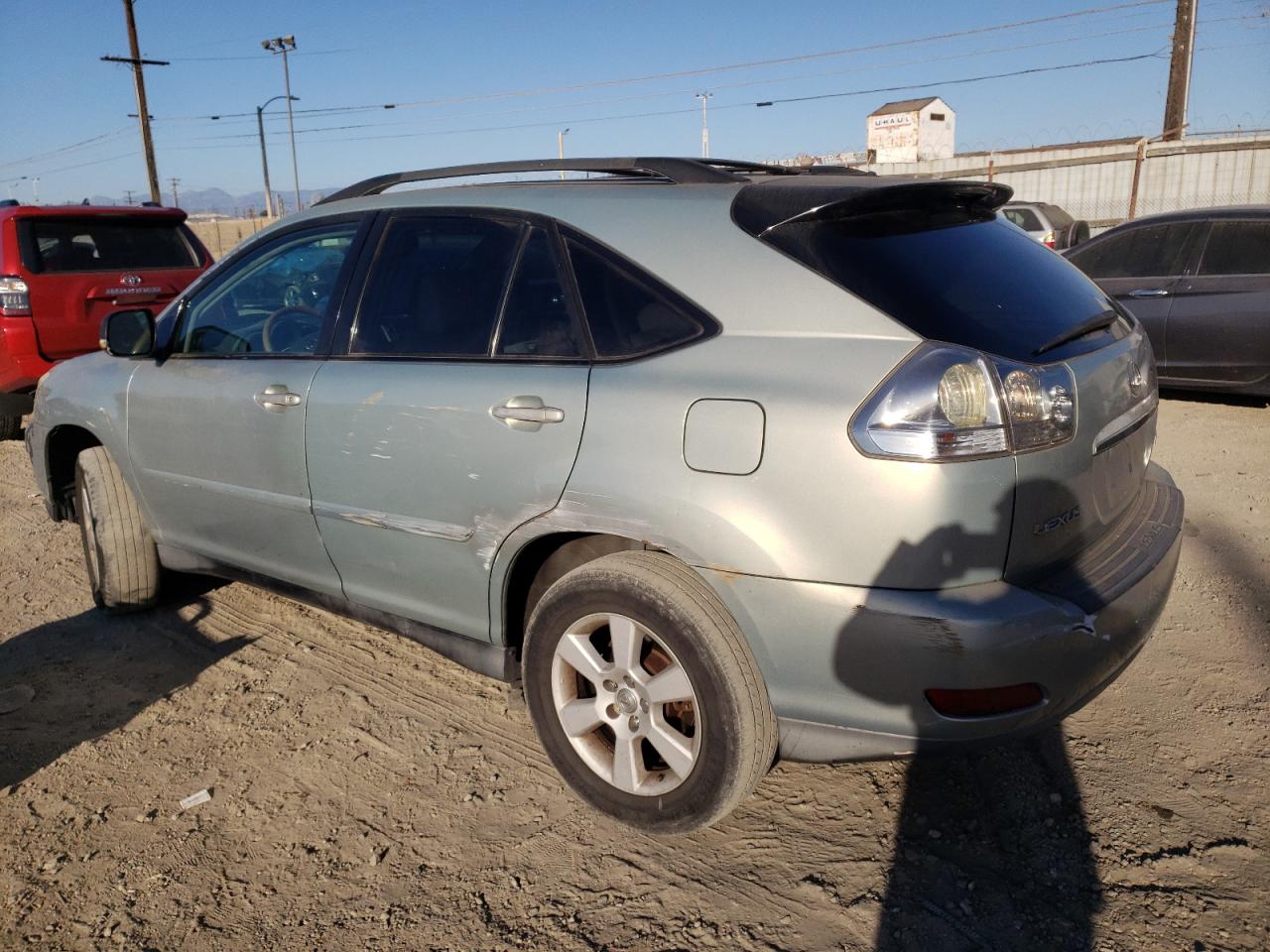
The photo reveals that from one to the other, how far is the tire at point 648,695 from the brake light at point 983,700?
0.41 metres

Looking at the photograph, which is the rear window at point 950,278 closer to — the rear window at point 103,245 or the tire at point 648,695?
the tire at point 648,695

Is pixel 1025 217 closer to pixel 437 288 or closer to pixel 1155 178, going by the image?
pixel 1155 178

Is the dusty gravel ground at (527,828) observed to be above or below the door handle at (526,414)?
below

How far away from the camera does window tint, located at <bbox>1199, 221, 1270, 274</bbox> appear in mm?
6938

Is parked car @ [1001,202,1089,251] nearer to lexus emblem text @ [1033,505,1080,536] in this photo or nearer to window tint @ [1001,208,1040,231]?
window tint @ [1001,208,1040,231]

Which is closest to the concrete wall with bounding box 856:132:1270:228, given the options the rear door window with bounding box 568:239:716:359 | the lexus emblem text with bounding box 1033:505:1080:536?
the rear door window with bounding box 568:239:716:359

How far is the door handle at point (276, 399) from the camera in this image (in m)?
3.18

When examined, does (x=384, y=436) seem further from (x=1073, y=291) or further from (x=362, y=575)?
(x=1073, y=291)

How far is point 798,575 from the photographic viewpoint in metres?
2.17

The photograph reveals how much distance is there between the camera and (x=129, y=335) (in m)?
3.81

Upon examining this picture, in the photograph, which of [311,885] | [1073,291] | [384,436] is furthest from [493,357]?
[1073,291]

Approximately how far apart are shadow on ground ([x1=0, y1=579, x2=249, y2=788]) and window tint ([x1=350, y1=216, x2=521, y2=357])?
158 centimetres

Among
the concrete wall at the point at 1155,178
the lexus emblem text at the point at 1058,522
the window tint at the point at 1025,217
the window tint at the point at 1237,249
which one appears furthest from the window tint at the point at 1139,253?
the concrete wall at the point at 1155,178

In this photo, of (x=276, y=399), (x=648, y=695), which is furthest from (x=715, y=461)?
(x=276, y=399)
